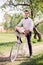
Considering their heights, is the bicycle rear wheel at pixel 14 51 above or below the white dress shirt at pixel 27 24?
below

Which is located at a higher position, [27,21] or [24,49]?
[27,21]

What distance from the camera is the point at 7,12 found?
22953 millimetres

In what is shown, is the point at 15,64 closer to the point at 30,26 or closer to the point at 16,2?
the point at 30,26

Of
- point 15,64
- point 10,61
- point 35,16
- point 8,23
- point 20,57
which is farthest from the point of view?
point 8,23

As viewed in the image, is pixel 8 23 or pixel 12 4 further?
pixel 8 23

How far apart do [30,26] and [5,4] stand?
49.5 feet

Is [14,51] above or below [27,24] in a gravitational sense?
below

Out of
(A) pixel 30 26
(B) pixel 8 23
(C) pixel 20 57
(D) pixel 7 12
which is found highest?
(A) pixel 30 26

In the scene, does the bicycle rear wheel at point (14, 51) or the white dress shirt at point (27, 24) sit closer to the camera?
the white dress shirt at point (27, 24)

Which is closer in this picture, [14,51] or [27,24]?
[27,24]

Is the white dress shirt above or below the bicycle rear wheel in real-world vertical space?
above

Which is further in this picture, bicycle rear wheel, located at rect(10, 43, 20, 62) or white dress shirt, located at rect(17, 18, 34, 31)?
bicycle rear wheel, located at rect(10, 43, 20, 62)

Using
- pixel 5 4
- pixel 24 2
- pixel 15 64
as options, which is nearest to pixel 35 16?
pixel 24 2

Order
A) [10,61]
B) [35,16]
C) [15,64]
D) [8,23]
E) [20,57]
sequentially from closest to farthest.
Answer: [15,64] < [10,61] < [20,57] < [35,16] < [8,23]
